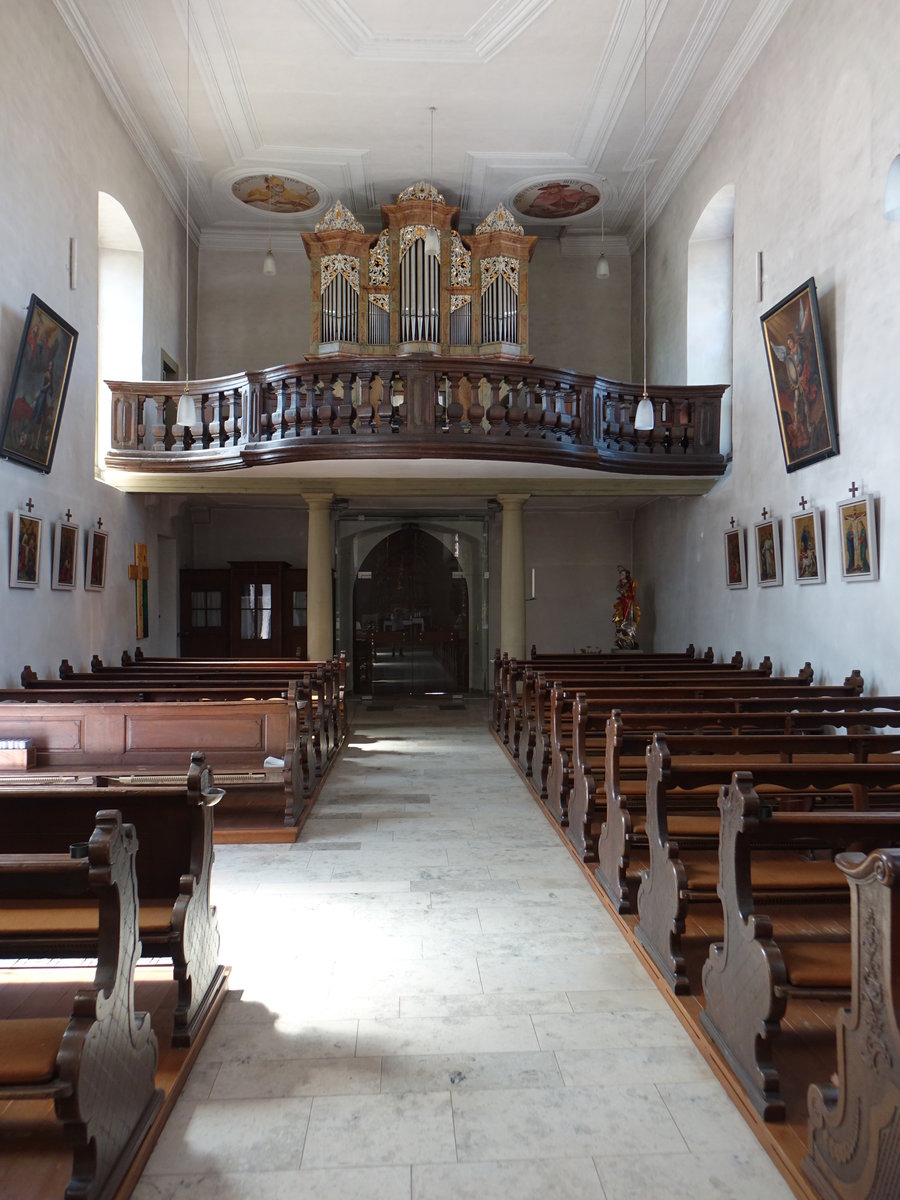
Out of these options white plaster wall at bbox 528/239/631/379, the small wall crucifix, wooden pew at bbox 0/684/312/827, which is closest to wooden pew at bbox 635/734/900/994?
wooden pew at bbox 0/684/312/827

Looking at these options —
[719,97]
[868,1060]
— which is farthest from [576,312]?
[868,1060]

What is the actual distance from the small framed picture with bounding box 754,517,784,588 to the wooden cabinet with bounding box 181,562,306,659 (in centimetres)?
741

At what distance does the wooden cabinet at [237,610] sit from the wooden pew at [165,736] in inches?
304

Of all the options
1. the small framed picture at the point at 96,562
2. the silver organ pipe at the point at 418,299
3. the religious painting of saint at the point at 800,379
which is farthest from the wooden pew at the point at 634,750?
the silver organ pipe at the point at 418,299

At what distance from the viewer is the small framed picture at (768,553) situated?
913cm

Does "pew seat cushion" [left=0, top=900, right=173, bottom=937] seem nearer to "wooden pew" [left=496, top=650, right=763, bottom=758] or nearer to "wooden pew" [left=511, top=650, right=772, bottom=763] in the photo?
"wooden pew" [left=511, top=650, right=772, bottom=763]

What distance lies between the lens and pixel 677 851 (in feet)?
12.5

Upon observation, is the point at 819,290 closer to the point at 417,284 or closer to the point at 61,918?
the point at 417,284

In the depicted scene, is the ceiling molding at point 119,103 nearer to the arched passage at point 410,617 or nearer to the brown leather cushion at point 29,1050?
the arched passage at point 410,617

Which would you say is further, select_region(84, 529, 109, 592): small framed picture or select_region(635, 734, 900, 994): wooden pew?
select_region(84, 529, 109, 592): small framed picture

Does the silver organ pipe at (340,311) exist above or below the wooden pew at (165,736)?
above

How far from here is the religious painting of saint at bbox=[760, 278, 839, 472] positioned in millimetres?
7961

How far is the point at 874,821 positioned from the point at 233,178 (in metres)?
12.9

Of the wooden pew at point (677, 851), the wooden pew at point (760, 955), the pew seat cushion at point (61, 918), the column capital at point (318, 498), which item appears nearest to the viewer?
the wooden pew at point (760, 955)
